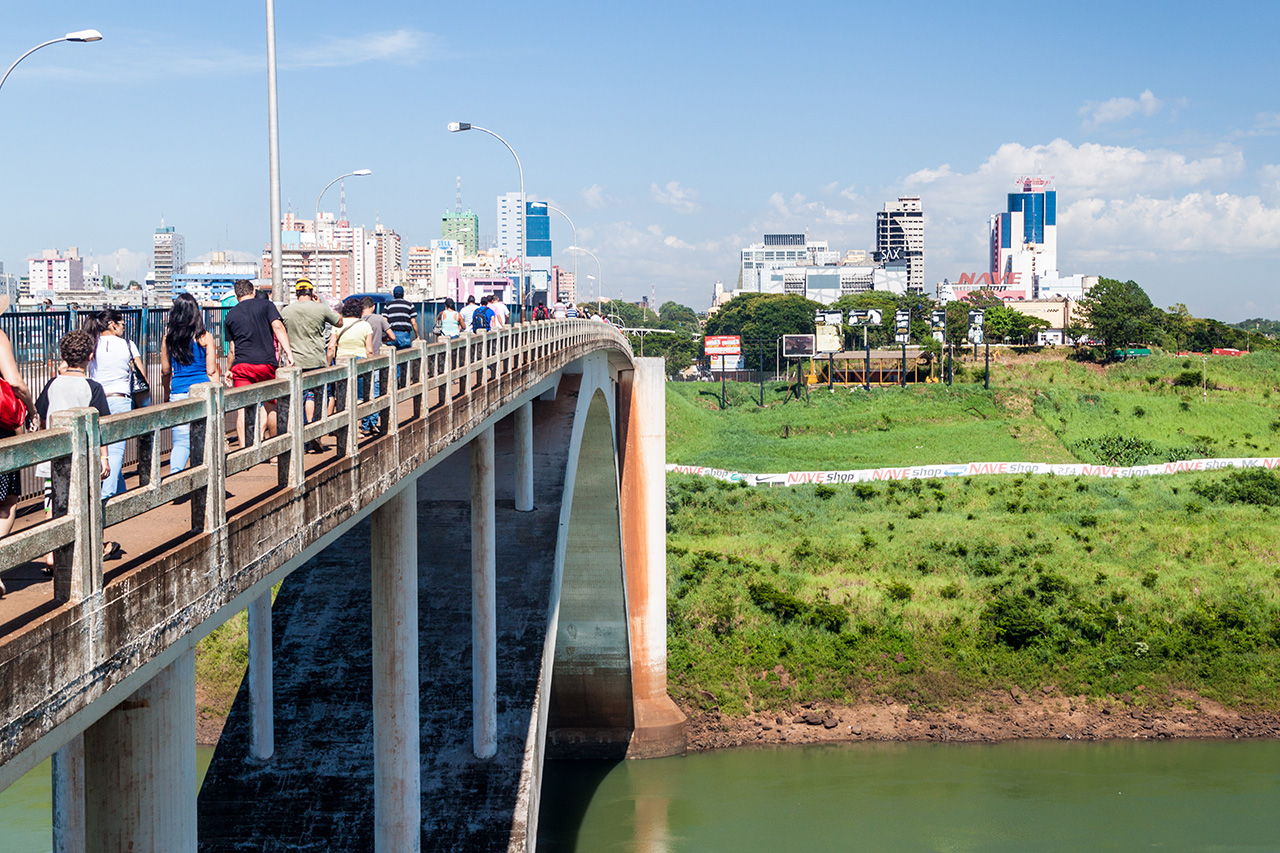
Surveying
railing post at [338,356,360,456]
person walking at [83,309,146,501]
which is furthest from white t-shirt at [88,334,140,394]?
railing post at [338,356,360,456]

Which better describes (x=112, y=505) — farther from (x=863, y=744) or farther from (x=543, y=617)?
(x=863, y=744)

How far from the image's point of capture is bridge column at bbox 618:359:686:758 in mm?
33750

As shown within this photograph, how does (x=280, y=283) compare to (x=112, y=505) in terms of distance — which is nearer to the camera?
(x=112, y=505)

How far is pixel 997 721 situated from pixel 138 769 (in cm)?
3155

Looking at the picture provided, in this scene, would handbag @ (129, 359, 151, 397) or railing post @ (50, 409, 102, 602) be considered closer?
railing post @ (50, 409, 102, 602)

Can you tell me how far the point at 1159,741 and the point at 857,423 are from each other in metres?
45.1

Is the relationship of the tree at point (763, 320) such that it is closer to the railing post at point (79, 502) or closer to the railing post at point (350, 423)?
the railing post at point (350, 423)

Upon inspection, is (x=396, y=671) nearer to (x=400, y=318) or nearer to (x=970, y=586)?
(x=400, y=318)

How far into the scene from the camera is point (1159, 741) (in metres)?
34.0

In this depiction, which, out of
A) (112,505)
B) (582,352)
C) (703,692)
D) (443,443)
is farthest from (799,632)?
(112,505)

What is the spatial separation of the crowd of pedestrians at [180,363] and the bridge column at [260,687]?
630 centimetres

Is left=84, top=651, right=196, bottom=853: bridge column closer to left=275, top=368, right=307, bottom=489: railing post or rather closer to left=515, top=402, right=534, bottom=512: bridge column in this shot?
left=275, top=368, right=307, bottom=489: railing post

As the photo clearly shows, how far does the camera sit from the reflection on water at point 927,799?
27.9 meters

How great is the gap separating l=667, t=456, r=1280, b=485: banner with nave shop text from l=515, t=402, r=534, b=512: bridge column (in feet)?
129
